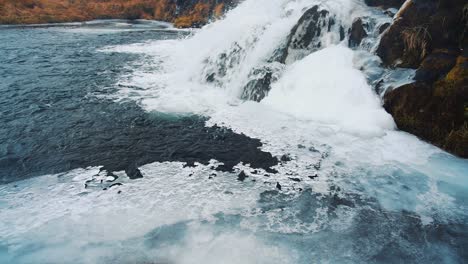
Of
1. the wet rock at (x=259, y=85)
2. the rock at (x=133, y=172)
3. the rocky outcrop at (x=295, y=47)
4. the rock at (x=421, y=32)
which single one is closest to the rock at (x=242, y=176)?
the rock at (x=133, y=172)

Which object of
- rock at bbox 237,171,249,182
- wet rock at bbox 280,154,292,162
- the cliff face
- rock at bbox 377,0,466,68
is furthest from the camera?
the cliff face

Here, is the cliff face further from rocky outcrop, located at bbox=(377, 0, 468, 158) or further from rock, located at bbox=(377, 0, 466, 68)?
rocky outcrop, located at bbox=(377, 0, 468, 158)

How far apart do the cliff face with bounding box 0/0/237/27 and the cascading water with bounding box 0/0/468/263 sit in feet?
143

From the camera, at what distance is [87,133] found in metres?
11.0

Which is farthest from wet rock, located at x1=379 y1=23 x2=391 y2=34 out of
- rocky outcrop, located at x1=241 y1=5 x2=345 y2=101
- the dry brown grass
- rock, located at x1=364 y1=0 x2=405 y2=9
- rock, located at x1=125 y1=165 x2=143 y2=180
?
rock, located at x1=125 y1=165 x2=143 y2=180

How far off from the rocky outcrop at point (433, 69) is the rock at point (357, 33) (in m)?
1.53

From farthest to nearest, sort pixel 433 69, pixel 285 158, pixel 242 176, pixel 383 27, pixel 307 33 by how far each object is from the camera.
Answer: pixel 307 33 < pixel 383 27 < pixel 433 69 < pixel 285 158 < pixel 242 176

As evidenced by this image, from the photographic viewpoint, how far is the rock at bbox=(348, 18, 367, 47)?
532 inches

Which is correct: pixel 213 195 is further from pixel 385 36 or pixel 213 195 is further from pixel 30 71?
pixel 30 71

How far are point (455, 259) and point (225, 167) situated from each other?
17.3 feet

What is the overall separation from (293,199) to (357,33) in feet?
29.8

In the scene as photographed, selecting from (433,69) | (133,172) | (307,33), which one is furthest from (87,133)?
(433,69)

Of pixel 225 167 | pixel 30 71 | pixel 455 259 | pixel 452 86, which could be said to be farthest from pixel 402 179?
pixel 30 71

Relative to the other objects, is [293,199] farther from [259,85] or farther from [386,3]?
[386,3]
